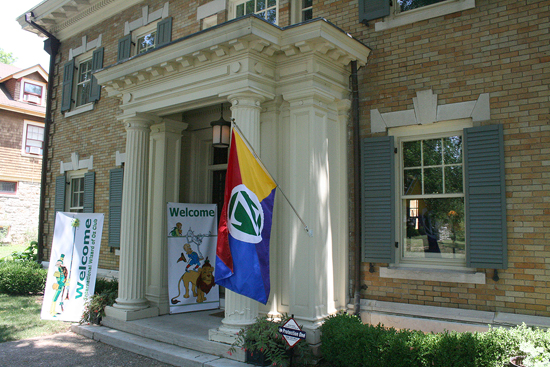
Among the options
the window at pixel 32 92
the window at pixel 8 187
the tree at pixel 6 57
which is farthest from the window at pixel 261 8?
the tree at pixel 6 57

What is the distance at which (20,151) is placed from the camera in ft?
70.9

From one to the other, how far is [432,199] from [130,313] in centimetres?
534

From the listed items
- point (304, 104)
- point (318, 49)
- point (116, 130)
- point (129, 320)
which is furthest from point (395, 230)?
point (116, 130)

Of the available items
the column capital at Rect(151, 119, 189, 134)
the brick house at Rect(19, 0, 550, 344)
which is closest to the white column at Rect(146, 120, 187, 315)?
the column capital at Rect(151, 119, 189, 134)

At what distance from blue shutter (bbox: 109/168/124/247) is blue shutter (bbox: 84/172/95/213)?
885mm

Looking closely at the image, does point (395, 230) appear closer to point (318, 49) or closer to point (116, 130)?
point (318, 49)

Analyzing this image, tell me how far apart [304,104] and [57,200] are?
29.0 ft

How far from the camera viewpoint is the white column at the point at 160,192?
309 inches

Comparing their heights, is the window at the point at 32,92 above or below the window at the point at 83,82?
above

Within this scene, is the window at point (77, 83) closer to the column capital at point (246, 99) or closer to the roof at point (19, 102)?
the column capital at point (246, 99)

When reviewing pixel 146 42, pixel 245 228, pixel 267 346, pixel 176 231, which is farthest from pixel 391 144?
pixel 146 42

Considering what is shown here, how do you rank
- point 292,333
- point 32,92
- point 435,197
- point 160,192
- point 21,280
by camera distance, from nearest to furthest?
1. point 292,333
2. point 435,197
3. point 160,192
4. point 21,280
5. point 32,92

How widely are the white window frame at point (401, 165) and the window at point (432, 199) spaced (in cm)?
2

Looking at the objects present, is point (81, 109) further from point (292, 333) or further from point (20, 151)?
point (20, 151)
